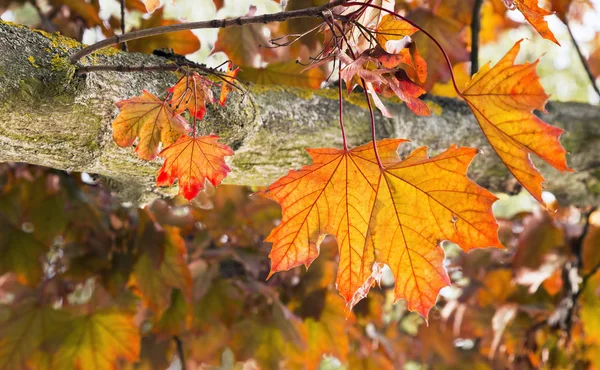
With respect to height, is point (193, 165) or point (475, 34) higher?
point (475, 34)

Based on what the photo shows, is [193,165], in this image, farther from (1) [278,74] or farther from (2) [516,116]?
(1) [278,74]

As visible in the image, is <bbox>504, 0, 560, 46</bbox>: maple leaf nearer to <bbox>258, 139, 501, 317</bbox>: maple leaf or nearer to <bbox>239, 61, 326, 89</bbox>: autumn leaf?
<bbox>258, 139, 501, 317</bbox>: maple leaf

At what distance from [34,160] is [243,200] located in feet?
3.02

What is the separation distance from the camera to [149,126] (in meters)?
0.77

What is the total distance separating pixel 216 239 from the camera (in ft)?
6.14

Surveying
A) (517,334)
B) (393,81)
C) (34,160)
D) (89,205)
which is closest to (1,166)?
(89,205)

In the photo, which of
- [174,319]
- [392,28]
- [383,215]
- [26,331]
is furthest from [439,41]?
[26,331]

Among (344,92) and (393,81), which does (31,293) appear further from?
(393,81)

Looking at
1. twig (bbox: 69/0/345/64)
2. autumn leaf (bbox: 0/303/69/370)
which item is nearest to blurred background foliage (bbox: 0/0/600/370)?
autumn leaf (bbox: 0/303/69/370)

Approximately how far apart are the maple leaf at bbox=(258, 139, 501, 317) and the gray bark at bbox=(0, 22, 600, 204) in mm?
215

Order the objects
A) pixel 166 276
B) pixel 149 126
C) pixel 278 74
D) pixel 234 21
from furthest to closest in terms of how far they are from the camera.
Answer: pixel 166 276, pixel 278 74, pixel 149 126, pixel 234 21

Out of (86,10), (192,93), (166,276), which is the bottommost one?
(166,276)

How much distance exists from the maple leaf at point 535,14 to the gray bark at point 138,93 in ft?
1.42

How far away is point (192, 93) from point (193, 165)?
0.34ft
